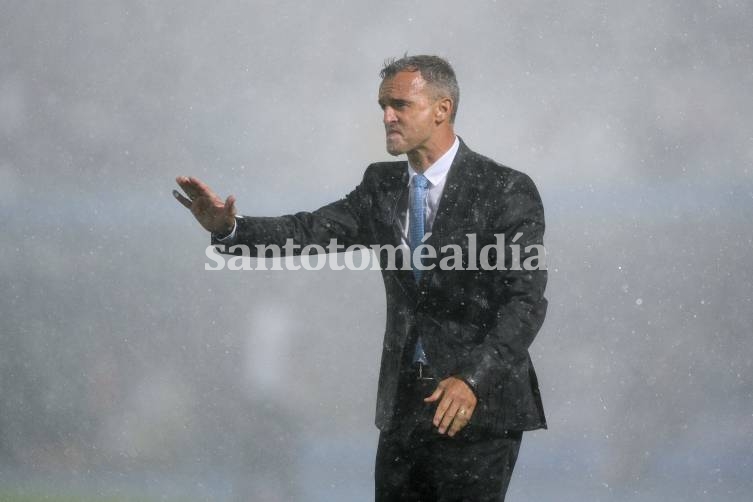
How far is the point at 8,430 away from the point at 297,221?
2.94 m

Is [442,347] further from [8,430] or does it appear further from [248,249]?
[8,430]

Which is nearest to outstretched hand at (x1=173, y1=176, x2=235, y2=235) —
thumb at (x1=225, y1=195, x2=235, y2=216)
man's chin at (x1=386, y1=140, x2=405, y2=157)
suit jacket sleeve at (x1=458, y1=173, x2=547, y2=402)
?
thumb at (x1=225, y1=195, x2=235, y2=216)

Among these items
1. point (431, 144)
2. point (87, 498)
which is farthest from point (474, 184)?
point (87, 498)

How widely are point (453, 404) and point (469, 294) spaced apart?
44cm

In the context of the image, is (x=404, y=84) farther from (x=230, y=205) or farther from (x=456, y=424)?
(x=456, y=424)

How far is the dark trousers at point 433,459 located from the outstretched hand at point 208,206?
704mm

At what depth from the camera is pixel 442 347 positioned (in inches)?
132

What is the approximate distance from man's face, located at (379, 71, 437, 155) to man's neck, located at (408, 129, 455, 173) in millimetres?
20

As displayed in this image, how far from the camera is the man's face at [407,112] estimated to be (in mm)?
3436

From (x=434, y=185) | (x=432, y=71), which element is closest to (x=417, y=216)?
(x=434, y=185)

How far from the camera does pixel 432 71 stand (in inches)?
137

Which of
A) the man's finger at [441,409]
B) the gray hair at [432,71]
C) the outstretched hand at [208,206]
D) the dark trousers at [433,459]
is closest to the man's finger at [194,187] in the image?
the outstretched hand at [208,206]

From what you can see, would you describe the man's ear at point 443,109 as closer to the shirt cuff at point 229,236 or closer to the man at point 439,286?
the man at point 439,286

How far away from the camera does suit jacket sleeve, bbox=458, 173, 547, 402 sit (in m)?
3.14
